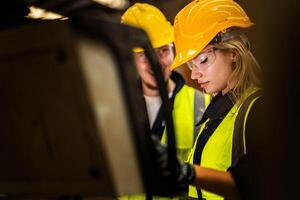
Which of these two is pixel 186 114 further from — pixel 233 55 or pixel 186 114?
pixel 233 55

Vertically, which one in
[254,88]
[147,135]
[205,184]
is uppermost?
[147,135]

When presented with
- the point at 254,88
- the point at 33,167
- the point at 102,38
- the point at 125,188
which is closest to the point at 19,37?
the point at 102,38

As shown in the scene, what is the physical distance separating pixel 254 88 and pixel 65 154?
2.83ft

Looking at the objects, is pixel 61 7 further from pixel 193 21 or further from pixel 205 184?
pixel 205 184

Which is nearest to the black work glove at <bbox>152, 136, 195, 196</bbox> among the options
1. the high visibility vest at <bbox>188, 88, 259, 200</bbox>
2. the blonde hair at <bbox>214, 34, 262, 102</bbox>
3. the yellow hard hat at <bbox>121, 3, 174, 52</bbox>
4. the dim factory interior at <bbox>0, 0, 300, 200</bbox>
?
the dim factory interior at <bbox>0, 0, 300, 200</bbox>

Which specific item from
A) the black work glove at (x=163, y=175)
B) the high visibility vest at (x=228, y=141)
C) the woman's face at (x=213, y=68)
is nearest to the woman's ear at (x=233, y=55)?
the woman's face at (x=213, y=68)

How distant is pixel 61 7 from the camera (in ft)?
5.39

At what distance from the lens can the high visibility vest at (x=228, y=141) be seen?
53.0 inches

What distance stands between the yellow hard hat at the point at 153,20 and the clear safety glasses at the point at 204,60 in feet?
0.64

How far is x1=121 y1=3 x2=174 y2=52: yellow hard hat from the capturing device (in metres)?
1.64

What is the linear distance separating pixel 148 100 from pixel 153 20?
382 millimetres

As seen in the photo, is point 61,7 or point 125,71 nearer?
point 125,71

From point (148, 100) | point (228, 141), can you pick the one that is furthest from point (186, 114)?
point (228, 141)

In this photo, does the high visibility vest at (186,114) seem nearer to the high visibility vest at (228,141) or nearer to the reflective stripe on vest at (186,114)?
the reflective stripe on vest at (186,114)
